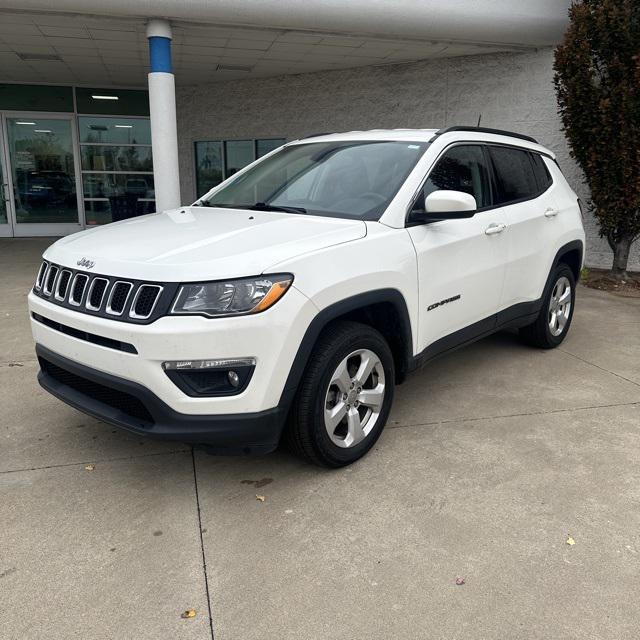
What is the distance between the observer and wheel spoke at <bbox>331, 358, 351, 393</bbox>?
3.05 m

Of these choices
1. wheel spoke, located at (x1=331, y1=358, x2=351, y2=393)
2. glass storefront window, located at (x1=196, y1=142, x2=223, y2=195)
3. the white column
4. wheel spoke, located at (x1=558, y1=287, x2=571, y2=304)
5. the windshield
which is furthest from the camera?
glass storefront window, located at (x1=196, y1=142, x2=223, y2=195)

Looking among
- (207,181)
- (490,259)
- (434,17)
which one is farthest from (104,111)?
(490,259)

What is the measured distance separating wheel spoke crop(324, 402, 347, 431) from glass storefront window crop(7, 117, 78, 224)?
42.2 feet

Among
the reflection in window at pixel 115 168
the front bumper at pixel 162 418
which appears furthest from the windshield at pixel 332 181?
the reflection in window at pixel 115 168

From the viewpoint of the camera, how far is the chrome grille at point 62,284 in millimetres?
3061

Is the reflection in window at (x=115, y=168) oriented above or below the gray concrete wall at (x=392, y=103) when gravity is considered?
below

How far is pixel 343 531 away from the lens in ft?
9.09

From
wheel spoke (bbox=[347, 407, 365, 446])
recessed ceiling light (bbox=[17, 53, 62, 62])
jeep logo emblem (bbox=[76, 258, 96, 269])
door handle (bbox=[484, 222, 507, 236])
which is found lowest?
wheel spoke (bbox=[347, 407, 365, 446])

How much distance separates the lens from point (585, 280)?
901 cm

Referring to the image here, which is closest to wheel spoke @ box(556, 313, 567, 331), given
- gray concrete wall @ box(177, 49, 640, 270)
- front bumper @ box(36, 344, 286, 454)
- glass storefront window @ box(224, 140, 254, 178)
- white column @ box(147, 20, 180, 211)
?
front bumper @ box(36, 344, 286, 454)

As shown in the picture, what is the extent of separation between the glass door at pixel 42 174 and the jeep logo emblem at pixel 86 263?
12218mm

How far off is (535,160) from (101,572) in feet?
14.4

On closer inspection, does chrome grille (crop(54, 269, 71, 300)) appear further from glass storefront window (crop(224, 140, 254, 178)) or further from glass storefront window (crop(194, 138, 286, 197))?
glass storefront window (crop(224, 140, 254, 178))

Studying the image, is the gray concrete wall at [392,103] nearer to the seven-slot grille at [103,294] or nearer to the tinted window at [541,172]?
the tinted window at [541,172]
